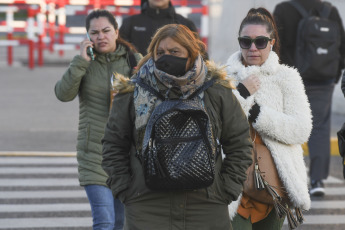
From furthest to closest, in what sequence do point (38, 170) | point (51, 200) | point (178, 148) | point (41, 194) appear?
point (38, 170), point (41, 194), point (51, 200), point (178, 148)

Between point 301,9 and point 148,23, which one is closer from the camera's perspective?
point 148,23

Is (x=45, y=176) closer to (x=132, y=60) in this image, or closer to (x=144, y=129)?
(x=132, y=60)

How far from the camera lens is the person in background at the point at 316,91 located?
22.9ft

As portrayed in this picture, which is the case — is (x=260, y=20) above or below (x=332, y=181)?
above

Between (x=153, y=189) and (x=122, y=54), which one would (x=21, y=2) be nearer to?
(x=122, y=54)

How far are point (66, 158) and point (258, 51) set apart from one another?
17.8 ft

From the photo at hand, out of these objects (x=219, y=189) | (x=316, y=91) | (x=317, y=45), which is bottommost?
(x=316, y=91)

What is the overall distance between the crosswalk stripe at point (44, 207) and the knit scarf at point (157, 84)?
366 cm

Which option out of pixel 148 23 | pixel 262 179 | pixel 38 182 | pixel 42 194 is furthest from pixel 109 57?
pixel 38 182

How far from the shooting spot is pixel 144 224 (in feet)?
10.6

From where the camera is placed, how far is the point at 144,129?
323 cm

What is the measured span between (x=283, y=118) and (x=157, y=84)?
0.96m

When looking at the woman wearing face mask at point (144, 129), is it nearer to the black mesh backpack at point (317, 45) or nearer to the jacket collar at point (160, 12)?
the jacket collar at point (160, 12)

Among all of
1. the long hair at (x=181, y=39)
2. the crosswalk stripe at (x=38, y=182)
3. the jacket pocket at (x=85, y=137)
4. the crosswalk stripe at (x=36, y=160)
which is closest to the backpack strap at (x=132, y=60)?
the jacket pocket at (x=85, y=137)
